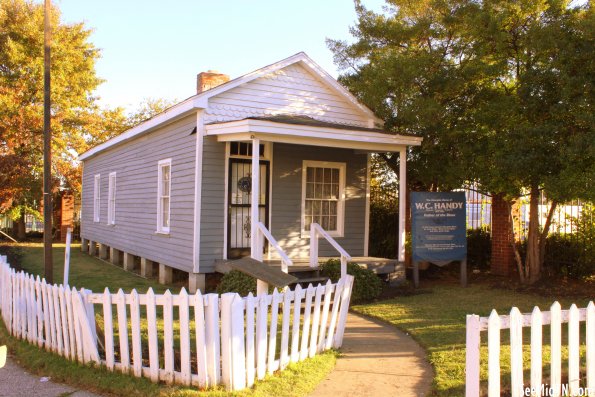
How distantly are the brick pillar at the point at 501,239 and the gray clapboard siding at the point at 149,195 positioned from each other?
7.10 metres

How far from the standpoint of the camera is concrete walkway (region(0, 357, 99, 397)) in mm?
5254

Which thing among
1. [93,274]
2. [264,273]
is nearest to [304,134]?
[264,273]

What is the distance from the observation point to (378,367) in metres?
6.00

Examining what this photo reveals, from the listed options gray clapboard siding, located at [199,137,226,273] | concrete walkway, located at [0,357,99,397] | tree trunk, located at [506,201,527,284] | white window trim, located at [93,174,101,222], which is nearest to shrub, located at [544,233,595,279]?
tree trunk, located at [506,201,527,284]

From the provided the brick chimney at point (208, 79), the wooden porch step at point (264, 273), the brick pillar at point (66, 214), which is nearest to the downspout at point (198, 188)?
the brick chimney at point (208, 79)

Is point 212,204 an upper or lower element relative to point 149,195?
lower

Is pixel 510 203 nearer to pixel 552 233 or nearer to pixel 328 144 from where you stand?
pixel 552 233

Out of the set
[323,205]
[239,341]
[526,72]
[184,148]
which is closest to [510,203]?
[526,72]

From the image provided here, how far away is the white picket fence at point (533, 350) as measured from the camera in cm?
420

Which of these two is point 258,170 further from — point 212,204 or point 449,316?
point 449,316

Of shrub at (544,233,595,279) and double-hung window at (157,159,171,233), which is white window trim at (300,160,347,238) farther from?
shrub at (544,233,595,279)

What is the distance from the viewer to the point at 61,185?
28.1 m

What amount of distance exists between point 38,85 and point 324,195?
21.5 m

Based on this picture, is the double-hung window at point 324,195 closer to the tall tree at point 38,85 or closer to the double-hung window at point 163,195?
the double-hung window at point 163,195
